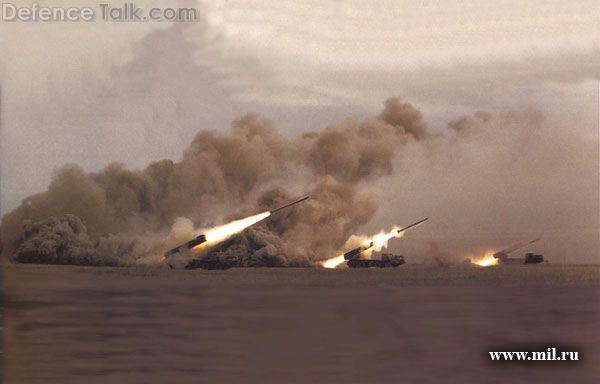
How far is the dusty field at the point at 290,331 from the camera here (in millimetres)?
28688

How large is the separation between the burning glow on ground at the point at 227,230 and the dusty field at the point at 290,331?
609 inches

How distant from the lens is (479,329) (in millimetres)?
37125

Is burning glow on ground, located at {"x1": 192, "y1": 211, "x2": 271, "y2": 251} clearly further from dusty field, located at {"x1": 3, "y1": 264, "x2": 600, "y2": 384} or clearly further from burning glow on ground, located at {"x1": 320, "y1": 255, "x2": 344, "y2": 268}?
dusty field, located at {"x1": 3, "y1": 264, "x2": 600, "y2": 384}

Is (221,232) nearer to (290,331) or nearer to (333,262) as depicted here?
(333,262)

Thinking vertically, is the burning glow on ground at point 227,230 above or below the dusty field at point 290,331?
above

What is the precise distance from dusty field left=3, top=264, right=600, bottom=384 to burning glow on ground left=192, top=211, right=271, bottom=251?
609 inches

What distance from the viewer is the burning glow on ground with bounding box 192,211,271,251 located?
76.7 m

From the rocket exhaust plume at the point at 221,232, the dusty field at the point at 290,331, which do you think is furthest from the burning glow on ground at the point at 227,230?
the dusty field at the point at 290,331

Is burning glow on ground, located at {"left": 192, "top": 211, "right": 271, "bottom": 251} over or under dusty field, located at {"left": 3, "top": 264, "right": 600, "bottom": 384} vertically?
over

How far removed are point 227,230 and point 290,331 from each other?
137 feet

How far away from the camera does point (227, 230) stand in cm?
7731

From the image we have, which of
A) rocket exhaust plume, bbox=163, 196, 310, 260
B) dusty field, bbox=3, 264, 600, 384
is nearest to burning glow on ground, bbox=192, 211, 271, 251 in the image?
rocket exhaust plume, bbox=163, 196, 310, 260

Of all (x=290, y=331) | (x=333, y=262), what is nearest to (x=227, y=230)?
(x=333, y=262)

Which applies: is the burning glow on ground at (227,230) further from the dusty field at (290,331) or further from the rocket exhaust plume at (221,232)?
the dusty field at (290,331)
